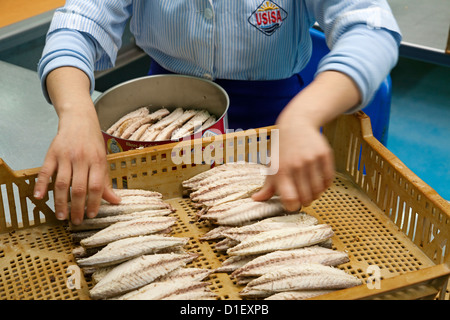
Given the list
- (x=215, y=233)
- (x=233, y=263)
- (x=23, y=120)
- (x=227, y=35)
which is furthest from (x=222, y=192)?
(x=23, y=120)

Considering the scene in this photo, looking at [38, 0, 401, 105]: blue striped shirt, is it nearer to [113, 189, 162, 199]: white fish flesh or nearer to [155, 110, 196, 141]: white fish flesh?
[155, 110, 196, 141]: white fish flesh

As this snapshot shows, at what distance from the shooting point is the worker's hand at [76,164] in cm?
143

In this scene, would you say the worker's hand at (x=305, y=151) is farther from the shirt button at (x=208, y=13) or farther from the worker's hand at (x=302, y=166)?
the shirt button at (x=208, y=13)

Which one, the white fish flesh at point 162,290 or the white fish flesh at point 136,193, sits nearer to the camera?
the white fish flesh at point 162,290

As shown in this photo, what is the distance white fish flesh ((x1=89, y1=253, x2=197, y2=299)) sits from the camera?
4.63 ft

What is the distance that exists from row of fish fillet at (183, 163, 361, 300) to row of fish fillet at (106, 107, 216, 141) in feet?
0.70

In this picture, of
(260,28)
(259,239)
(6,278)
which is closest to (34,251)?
(6,278)

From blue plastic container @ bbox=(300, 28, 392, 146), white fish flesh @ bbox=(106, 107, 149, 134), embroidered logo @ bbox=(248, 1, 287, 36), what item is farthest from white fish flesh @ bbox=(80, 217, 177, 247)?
blue plastic container @ bbox=(300, 28, 392, 146)

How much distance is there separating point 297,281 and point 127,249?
518 millimetres

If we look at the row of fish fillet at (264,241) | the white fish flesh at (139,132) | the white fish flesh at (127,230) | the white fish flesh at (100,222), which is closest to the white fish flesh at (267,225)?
the row of fish fillet at (264,241)

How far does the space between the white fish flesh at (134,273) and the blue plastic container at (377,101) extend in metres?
1.24

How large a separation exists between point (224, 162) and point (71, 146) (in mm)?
671

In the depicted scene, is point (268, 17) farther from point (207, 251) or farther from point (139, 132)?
point (207, 251)
